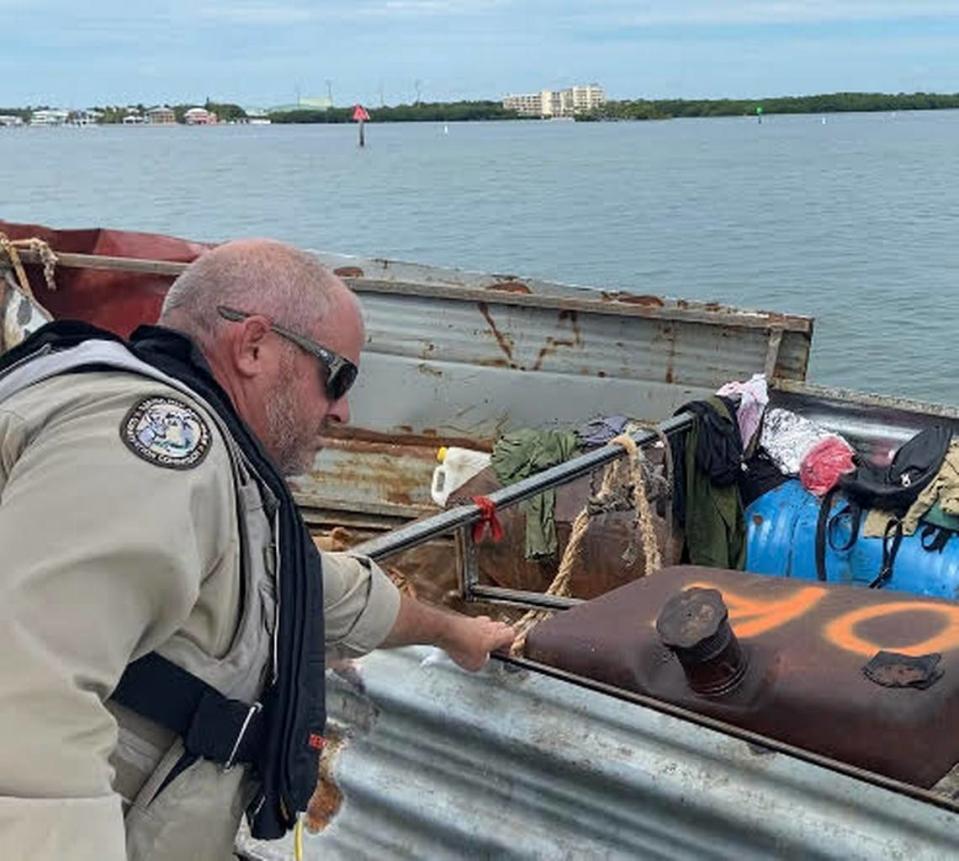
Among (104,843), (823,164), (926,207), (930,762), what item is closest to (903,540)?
(930,762)

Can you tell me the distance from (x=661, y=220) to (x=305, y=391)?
36.6 metres

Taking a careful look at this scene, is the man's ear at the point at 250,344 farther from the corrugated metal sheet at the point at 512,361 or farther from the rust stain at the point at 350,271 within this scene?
the rust stain at the point at 350,271

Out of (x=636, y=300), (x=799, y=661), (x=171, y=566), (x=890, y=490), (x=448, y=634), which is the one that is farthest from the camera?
(x=636, y=300)

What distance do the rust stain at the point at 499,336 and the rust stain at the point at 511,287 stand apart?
0.32 m

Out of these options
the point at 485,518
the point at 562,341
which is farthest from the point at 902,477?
the point at 562,341

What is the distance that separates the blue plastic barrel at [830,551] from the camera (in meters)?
4.88

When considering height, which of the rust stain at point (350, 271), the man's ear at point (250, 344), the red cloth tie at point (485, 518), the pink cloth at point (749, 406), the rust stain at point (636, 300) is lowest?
the pink cloth at point (749, 406)

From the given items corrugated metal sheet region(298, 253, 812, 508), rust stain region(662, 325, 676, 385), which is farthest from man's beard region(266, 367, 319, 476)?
rust stain region(662, 325, 676, 385)

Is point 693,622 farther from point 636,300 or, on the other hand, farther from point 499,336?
point 499,336

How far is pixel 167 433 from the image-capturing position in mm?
1606

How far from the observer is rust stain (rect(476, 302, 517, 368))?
7.43m

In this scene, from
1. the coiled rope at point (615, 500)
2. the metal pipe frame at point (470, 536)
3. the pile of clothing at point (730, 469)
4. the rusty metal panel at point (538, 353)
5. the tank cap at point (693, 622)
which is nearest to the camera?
the tank cap at point (693, 622)

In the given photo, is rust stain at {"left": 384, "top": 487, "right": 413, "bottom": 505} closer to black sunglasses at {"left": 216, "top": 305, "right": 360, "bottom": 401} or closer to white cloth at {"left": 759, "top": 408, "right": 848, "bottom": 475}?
white cloth at {"left": 759, "top": 408, "right": 848, "bottom": 475}

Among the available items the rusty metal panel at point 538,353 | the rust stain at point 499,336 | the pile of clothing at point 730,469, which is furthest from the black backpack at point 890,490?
the rust stain at point 499,336
